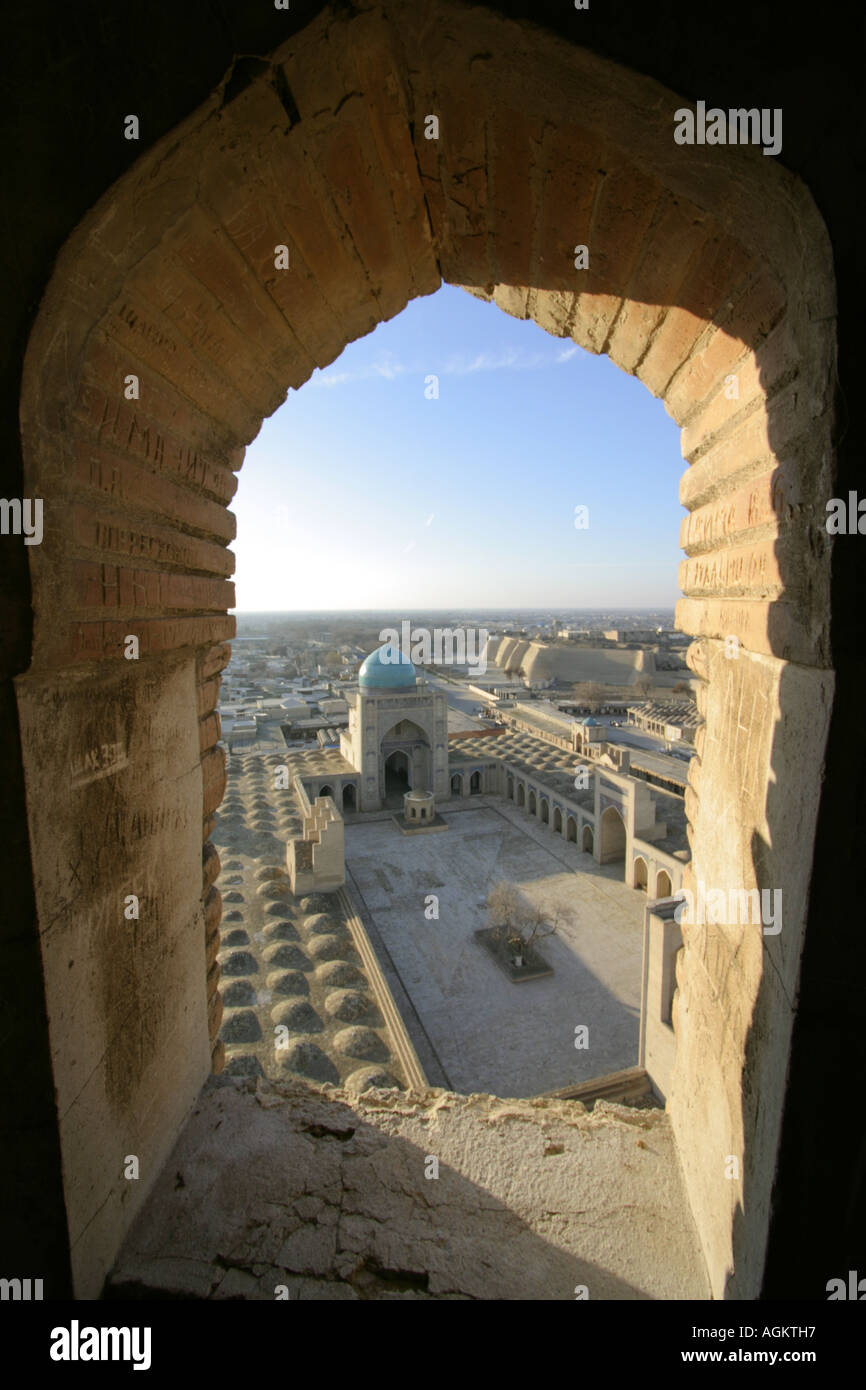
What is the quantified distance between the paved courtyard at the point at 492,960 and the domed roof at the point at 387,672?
4631mm

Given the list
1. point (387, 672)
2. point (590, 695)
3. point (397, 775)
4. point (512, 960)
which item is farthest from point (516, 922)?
point (590, 695)

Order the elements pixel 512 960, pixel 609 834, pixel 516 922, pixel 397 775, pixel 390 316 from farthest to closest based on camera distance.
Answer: pixel 397 775
pixel 609 834
pixel 516 922
pixel 512 960
pixel 390 316

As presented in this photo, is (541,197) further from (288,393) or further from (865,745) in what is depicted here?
(865,745)

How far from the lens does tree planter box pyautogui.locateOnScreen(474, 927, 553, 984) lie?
12055 mm

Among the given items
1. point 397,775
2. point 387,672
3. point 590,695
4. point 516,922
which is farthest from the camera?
point 590,695

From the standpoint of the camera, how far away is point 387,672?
858 inches

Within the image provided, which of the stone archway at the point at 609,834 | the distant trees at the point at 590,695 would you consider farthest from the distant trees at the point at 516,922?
the distant trees at the point at 590,695

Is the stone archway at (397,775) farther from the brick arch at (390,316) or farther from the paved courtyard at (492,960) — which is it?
the brick arch at (390,316)

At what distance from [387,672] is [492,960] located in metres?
11.3

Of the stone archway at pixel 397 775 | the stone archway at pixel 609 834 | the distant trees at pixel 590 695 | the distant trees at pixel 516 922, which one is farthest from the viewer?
the distant trees at pixel 590 695

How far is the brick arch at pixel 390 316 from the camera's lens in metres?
1.35

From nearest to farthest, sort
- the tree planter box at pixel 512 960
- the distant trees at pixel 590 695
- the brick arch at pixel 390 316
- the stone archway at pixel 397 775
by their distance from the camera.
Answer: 1. the brick arch at pixel 390 316
2. the tree planter box at pixel 512 960
3. the stone archway at pixel 397 775
4. the distant trees at pixel 590 695

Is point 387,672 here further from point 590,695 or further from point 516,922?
point 590,695

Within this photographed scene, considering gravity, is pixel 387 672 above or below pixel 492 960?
above
